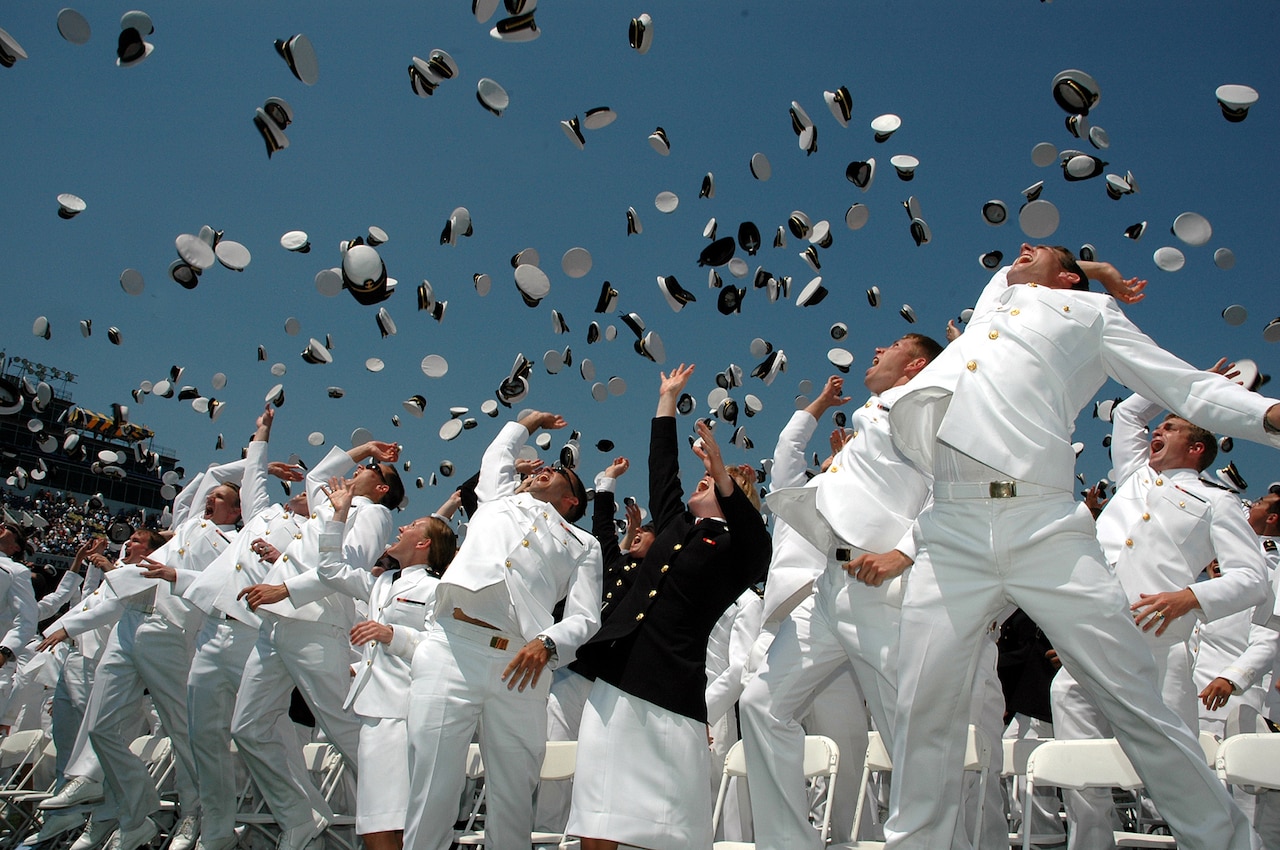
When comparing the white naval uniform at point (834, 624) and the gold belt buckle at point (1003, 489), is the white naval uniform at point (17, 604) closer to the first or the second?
the white naval uniform at point (834, 624)

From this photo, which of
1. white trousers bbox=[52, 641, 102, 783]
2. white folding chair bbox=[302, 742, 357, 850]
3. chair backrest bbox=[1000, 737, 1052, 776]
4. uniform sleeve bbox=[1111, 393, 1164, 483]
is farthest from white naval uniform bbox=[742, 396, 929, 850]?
white trousers bbox=[52, 641, 102, 783]

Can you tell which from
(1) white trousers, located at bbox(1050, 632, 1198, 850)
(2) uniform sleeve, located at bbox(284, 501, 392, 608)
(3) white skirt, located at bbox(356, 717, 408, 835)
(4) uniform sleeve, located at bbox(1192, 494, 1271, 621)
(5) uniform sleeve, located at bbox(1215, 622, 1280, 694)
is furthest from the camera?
(2) uniform sleeve, located at bbox(284, 501, 392, 608)

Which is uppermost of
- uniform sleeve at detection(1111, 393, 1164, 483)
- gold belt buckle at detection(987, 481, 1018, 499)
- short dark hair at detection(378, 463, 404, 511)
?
uniform sleeve at detection(1111, 393, 1164, 483)

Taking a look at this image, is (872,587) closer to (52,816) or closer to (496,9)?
(496,9)

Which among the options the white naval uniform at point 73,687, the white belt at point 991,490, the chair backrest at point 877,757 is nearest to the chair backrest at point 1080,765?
the chair backrest at point 877,757

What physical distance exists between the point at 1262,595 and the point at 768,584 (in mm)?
2425

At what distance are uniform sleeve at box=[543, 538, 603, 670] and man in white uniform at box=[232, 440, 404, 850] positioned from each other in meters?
2.16

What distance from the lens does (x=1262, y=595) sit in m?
4.52

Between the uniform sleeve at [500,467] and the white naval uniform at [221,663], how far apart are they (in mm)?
A: 2675

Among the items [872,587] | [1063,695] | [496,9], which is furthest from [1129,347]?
[496,9]

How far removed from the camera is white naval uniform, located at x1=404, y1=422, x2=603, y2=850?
4.50 m

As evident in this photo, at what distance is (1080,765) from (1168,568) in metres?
1.62

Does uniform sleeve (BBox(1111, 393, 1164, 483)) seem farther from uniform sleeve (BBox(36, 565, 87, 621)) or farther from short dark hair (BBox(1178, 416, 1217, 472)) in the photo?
uniform sleeve (BBox(36, 565, 87, 621))

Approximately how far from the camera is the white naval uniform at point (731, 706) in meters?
5.74
